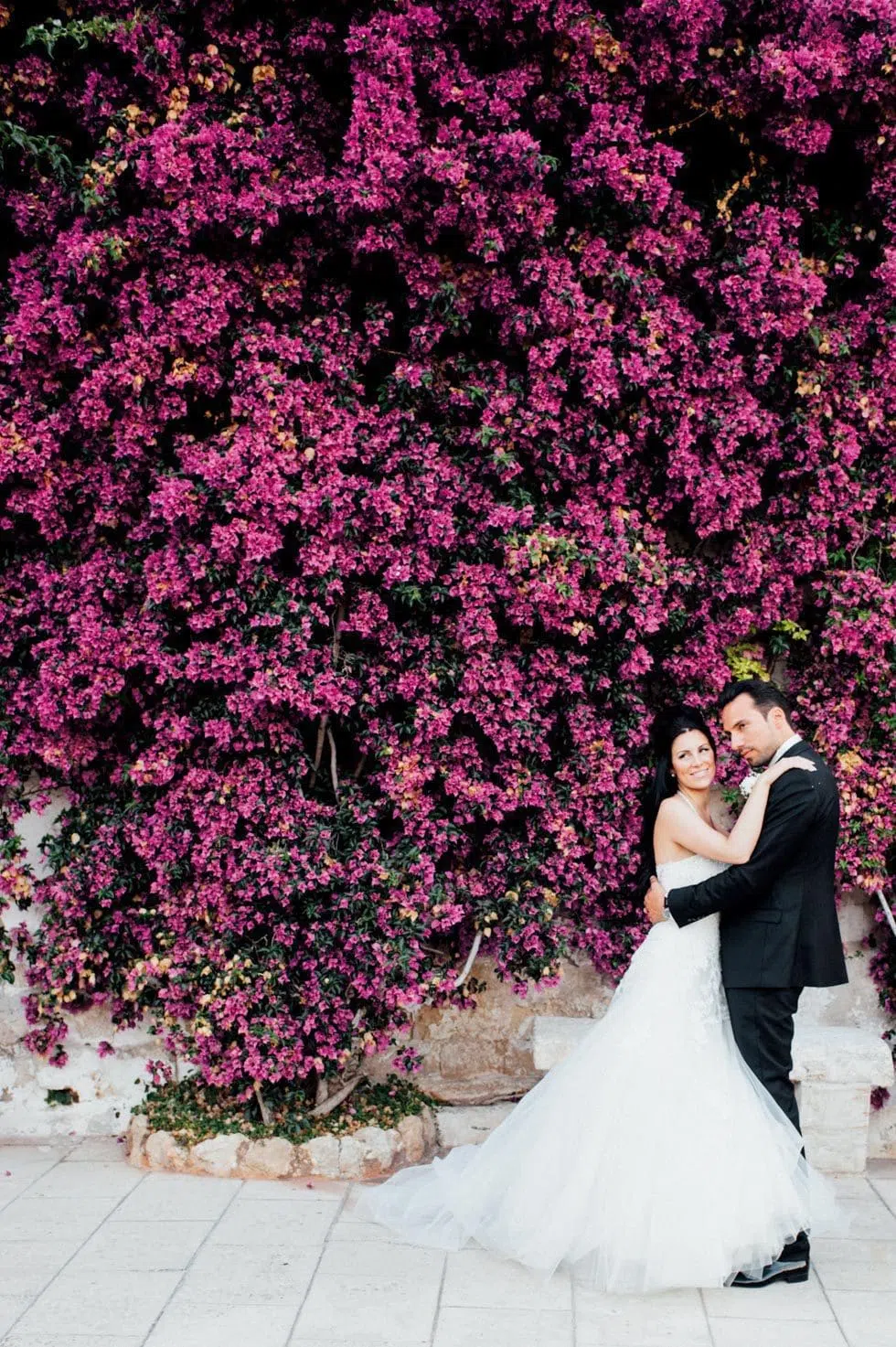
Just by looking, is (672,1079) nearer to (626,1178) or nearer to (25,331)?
(626,1178)

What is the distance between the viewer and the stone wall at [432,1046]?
5.07 metres

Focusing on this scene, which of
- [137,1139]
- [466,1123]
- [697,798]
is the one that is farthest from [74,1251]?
[697,798]

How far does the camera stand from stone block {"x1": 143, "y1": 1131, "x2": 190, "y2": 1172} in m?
4.58

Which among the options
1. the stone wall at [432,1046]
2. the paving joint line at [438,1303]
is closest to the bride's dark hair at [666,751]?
the stone wall at [432,1046]

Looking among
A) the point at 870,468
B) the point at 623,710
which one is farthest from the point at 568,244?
the point at 623,710

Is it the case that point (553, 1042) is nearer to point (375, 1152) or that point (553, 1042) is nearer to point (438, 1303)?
point (375, 1152)

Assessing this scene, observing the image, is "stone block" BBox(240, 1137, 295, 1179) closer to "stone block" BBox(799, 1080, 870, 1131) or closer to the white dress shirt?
"stone block" BBox(799, 1080, 870, 1131)

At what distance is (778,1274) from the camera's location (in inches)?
142

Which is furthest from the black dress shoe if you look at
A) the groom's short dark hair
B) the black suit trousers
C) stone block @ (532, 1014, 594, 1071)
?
the groom's short dark hair

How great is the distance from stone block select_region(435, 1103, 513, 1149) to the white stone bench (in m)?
0.48

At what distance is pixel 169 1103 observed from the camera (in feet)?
16.0

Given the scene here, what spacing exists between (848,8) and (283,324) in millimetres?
2635

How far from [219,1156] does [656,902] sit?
211 centimetres

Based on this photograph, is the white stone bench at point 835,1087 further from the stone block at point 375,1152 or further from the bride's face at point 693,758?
the bride's face at point 693,758
